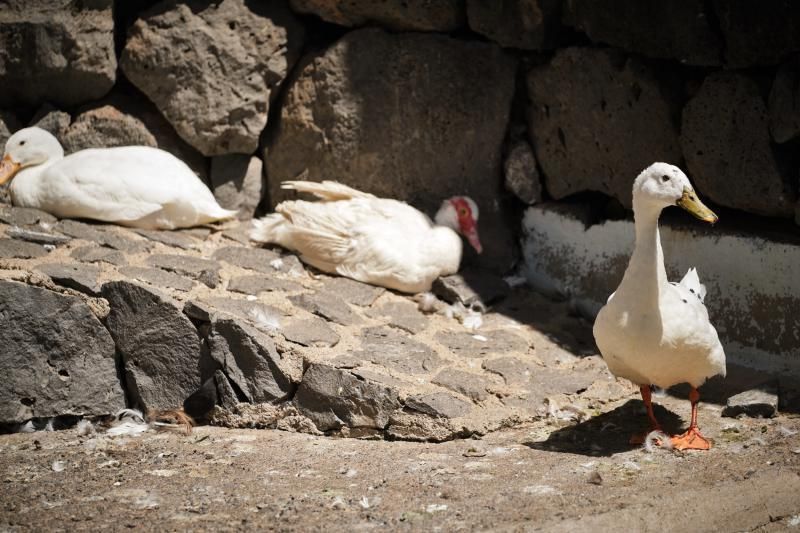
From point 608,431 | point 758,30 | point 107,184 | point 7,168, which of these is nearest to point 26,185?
point 7,168

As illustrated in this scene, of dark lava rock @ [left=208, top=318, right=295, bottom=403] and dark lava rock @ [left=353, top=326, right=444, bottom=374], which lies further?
dark lava rock @ [left=353, top=326, right=444, bottom=374]

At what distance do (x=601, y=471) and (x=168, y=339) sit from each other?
6.88 feet

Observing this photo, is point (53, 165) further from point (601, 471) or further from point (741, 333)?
point (741, 333)

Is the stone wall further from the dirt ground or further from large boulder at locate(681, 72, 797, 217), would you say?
the dirt ground

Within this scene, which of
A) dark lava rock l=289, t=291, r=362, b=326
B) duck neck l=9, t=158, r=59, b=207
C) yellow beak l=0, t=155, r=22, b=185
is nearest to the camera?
dark lava rock l=289, t=291, r=362, b=326

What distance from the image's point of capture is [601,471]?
12.7 ft

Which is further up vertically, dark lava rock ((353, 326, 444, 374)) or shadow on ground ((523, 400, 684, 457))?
dark lava rock ((353, 326, 444, 374))

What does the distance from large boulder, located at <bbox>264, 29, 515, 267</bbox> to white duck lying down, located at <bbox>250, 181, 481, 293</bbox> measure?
25 cm

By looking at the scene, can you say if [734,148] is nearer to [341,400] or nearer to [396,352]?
[396,352]

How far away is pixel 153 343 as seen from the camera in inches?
185

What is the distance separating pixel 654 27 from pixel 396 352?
210 cm

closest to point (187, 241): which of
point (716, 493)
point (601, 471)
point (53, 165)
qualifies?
point (53, 165)

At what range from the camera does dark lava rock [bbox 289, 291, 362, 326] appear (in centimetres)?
502

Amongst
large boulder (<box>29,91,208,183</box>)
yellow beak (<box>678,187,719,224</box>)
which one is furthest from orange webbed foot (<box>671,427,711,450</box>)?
large boulder (<box>29,91,208,183</box>)
